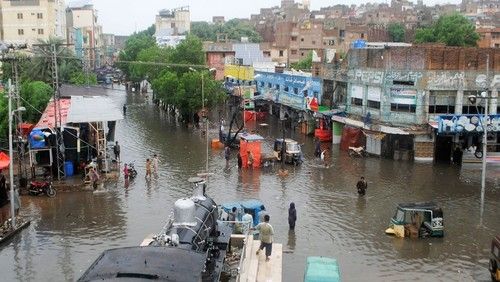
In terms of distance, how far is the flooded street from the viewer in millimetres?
18781

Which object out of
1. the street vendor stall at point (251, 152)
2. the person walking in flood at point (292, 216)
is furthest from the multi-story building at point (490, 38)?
the person walking in flood at point (292, 216)

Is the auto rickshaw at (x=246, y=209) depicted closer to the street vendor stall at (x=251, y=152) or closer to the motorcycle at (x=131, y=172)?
the motorcycle at (x=131, y=172)

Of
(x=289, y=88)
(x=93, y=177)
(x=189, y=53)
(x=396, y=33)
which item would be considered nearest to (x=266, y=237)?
(x=93, y=177)

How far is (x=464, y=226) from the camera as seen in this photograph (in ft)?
76.1

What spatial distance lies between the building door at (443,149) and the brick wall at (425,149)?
600 millimetres

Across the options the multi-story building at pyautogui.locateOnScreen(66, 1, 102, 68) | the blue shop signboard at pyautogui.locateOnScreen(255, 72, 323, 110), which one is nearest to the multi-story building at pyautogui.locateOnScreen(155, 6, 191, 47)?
the multi-story building at pyautogui.locateOnScreen(66, 1, 102, 68)

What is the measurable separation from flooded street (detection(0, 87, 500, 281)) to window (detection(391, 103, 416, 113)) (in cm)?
358

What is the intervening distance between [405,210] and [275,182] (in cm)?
1035

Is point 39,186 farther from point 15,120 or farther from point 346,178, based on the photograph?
point 346,178

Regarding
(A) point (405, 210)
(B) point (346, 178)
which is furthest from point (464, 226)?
(B) point (346, 178)

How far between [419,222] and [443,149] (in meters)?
17.6

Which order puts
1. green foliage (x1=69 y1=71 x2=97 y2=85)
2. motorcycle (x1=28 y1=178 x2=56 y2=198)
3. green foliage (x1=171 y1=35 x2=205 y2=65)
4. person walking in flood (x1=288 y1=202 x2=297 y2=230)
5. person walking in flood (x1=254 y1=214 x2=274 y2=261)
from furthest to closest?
green foliage (x1=171 y1=35 x2=205 y2=65)
green foliage (x1=69 y1=71 x2=97 y2=85)
motorcycle (x1=28 y1=178 x2=56 y2=198)
person walking in flood (x1=288 y1=202 x2=297 y2=230)
person walking in flood (x1=254 y1=214 x2=274 y2=261)

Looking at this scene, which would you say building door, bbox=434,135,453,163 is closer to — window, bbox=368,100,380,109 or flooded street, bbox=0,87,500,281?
flooded street, bbox=0,87,500,281

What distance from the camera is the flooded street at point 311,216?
18.8 metres
